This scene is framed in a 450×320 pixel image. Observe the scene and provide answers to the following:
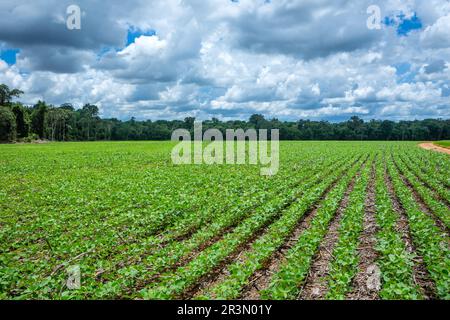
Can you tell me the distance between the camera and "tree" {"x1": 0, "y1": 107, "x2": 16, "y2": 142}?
74688mm

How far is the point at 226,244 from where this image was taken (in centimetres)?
809

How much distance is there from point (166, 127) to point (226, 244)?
129 metres

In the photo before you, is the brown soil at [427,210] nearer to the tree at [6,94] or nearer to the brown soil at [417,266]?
the brown soil at [417,266]

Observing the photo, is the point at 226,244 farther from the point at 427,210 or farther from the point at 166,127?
the point at 166,127

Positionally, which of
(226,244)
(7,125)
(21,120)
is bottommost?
(226,244)

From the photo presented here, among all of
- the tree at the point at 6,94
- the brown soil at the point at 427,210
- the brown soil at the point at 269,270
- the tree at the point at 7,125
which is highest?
the tree at the point at 6,94

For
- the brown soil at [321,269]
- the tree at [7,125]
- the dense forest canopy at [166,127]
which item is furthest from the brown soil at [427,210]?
the dense forest canopy at [166,127]

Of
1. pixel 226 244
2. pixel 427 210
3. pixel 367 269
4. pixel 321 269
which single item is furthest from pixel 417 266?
pixel 427 210

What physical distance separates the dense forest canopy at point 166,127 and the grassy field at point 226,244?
9880cm

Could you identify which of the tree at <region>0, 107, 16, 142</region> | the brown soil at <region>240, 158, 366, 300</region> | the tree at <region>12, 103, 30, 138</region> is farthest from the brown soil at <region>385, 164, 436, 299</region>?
the tree at <region>12, 103, 30, 138</region>

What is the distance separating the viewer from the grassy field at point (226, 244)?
5.93 m

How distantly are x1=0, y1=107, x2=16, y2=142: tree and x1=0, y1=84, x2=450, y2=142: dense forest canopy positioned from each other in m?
19.0

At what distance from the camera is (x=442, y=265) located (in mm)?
6492
